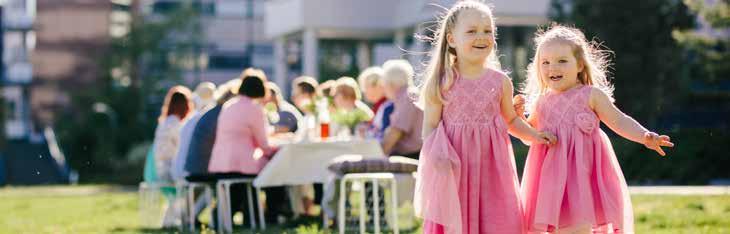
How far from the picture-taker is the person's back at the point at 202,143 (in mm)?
13680

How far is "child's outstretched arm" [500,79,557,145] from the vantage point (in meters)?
7.29

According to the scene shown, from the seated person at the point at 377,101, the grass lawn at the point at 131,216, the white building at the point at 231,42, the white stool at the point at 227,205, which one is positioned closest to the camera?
the grass lawn at the point at 131,216

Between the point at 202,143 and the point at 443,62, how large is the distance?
21.6 feet

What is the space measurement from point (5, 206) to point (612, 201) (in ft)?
55.1

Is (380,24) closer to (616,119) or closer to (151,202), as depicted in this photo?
(151,202)

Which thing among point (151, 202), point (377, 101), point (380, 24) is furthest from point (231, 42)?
point (377, 101)

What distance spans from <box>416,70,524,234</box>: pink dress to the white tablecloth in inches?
225

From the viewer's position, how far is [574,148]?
23.9 ft

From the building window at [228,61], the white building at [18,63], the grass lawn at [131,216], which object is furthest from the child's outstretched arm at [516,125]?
the building window at [228,61]

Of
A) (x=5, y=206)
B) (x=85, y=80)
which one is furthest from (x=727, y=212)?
(x=85, y=80)

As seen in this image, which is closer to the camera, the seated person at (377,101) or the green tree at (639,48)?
the seated person at (377,101)

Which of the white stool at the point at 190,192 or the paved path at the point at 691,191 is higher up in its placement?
the white stool at the point at 190,192

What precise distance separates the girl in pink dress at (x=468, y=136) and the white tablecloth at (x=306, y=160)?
567 centimetres

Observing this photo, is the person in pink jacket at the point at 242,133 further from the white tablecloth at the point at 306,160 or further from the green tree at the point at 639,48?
the green tree at the point at 639,48
